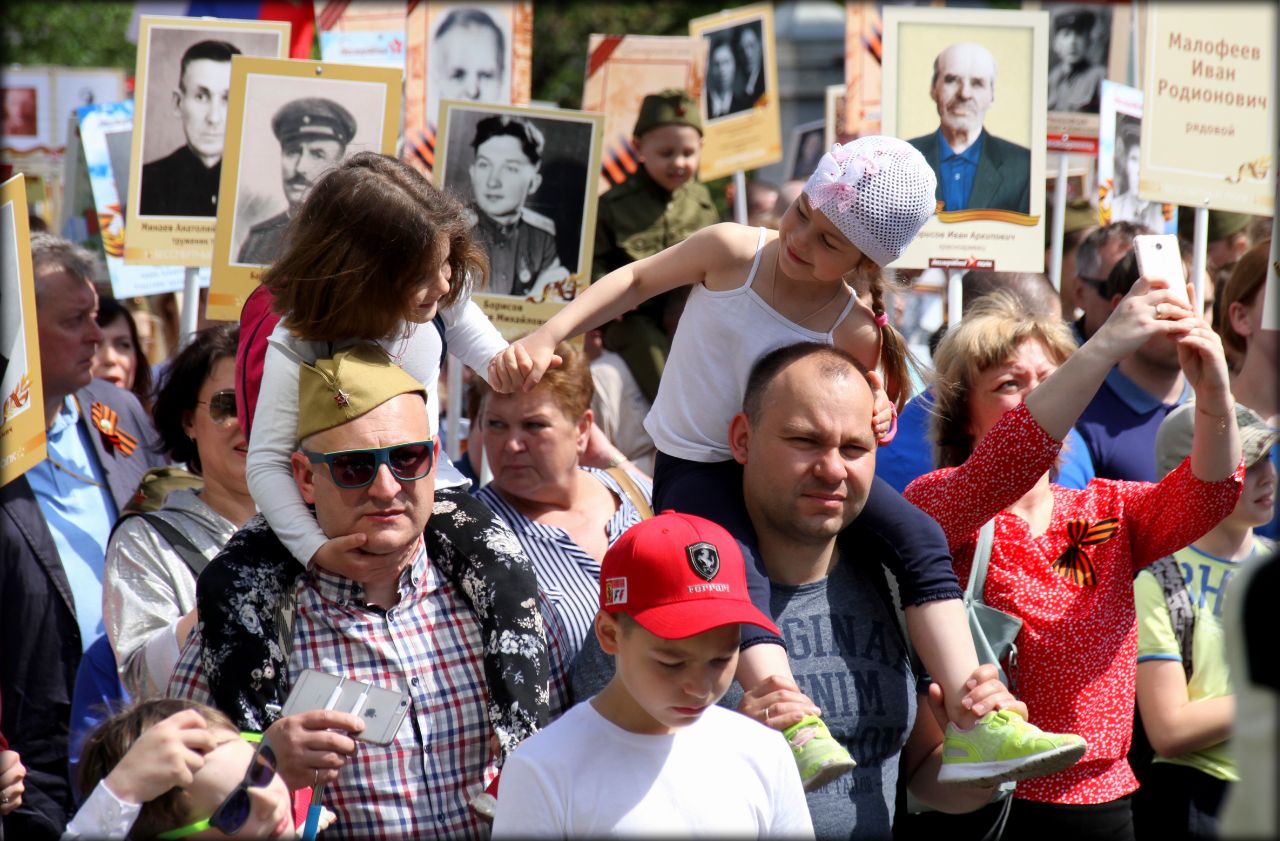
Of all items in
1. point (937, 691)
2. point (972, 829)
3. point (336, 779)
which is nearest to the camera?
point (336, 779)

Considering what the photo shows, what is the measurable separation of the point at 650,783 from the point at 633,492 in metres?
2.09

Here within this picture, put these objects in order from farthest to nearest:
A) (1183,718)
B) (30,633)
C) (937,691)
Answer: (30,633), (1183,718), (937,691)

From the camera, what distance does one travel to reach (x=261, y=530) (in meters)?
3.23

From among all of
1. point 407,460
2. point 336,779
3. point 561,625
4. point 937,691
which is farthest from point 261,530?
point 937,691

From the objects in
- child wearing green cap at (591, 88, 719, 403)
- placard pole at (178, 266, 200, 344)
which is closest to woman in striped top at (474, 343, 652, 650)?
placard pole at (178, 266, 200, 344)

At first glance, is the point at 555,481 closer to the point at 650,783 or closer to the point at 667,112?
the point at 650,783

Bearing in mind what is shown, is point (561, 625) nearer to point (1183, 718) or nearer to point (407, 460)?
point (407, 460)

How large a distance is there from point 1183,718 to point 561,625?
171 cm

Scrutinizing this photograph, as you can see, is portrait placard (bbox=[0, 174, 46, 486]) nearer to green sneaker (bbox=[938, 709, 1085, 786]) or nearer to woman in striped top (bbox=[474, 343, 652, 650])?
woman in striped top (bbox=[474, 343, 652, 650])

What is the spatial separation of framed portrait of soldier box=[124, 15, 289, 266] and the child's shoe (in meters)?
3.08

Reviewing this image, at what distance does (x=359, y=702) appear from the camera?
2.89 metres

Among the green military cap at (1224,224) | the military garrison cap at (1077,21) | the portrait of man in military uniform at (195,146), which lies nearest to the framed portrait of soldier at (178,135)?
the portrait of man in military uniform at (195,146)

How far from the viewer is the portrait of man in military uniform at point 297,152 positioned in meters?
4.93

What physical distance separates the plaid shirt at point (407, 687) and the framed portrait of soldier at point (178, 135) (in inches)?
105
